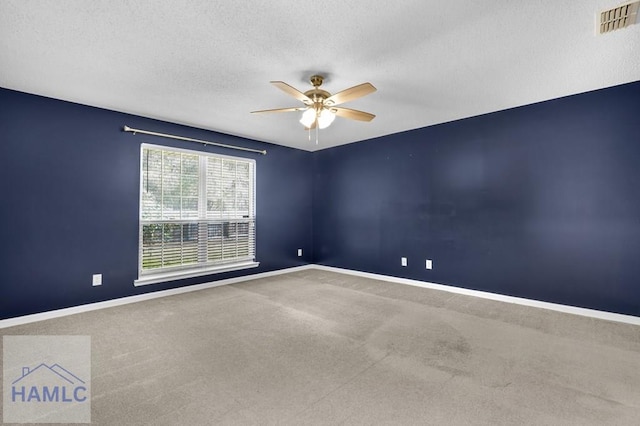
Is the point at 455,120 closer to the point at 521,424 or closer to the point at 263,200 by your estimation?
the point at 263,200

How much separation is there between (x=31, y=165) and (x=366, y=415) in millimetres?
4018

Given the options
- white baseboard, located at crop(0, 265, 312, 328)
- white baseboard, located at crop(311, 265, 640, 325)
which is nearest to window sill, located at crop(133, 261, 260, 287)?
white baseboard, located at crop(0, 265, 312, 328)

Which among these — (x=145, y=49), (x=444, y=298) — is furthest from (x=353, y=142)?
(x=145, y=49)

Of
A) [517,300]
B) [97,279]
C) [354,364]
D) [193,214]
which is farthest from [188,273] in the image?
[517,300]

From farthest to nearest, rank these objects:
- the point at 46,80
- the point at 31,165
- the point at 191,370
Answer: the point at 31,165, the point at 46,80, the point at 191,370

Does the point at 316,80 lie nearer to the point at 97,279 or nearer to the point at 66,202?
the point at 66,202

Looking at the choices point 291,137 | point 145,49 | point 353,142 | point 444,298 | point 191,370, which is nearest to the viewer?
point 191,370

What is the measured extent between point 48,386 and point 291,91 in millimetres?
2717

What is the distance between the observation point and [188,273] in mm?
4219

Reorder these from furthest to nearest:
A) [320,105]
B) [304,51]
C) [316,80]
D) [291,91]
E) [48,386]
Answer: [320,105] → [316,80] → [291,91] → [304,51] → [48,386]

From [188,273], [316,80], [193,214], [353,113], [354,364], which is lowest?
[354,364]

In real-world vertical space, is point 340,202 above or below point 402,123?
below

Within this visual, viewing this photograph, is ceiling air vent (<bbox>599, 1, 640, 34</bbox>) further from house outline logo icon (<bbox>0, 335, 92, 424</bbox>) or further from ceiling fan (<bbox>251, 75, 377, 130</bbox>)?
house outline logo icon (<bbox>0, 335, 92, 424</bbox>)

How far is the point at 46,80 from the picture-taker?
2.82 m
